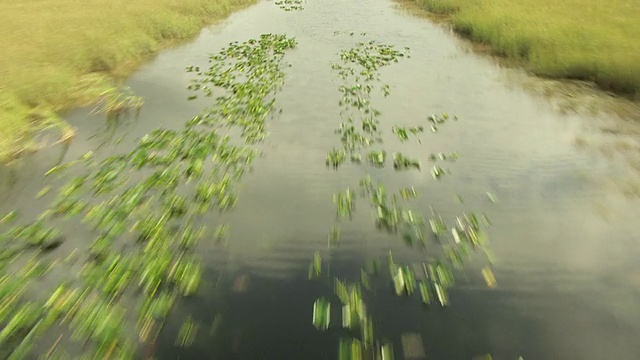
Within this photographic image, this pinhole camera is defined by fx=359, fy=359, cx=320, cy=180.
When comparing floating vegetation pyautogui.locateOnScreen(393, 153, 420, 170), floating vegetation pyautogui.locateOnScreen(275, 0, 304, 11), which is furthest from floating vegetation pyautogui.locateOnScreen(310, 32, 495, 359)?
floating vegetation pyautogui.locateOnScreen(275, 0, 304, 11)

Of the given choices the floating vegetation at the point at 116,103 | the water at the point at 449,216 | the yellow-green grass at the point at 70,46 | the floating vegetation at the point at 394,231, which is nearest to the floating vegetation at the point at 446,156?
the floating vegetation at the point at 394,231

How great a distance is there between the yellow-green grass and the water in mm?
1176

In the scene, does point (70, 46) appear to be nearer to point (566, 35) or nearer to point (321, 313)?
point (321, 313)

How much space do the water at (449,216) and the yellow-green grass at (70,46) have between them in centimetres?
118

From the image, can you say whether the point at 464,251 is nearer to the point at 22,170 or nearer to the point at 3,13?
the point at 22,170

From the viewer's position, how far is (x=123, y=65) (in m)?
14.0

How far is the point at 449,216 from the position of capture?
6371 millimetres

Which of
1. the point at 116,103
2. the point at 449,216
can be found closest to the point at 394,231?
the point at 449,216

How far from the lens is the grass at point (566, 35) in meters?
11.4

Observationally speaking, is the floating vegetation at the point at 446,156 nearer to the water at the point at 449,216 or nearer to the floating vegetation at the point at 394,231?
the floating vegetation at the point at 394,231

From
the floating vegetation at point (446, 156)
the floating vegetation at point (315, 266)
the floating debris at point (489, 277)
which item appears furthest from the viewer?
the floating vegetation at point (446, 156)

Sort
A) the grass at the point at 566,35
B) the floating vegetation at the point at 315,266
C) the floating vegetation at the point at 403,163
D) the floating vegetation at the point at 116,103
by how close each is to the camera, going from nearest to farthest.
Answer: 1. the floating vegetation at the point at 315,266
2. the floating vegetation at the point at 403,163
3. the floating vegetation at the point at 116,103
4. the grass at the point at 566,35

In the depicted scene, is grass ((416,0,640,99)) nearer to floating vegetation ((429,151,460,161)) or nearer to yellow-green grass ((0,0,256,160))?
floating vegetation ((429,151,460,161))

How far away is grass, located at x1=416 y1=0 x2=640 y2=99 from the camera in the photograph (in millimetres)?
11430
